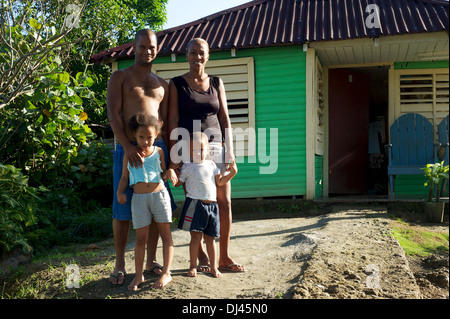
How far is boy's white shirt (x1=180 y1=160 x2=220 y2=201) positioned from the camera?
3359mm

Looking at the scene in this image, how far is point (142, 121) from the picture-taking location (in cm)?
318

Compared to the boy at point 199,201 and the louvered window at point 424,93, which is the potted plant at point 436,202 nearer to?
the louvered window at point 424,93

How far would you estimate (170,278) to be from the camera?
323 cm

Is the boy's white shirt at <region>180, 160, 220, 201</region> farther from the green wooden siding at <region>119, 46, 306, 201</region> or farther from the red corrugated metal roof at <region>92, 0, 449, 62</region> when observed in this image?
the red corrugated metal roof at <region>92, 0, 449, 62</region>

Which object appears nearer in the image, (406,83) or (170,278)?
(170,278)

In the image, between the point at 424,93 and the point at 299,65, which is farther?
the point at 424,93

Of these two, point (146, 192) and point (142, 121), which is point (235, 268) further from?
point (142, 121)

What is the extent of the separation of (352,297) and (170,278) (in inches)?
51.8

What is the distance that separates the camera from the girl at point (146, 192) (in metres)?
3.20

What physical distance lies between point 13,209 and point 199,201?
2804 millimetres

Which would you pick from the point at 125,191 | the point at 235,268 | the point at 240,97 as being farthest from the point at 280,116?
the point at 125,191
